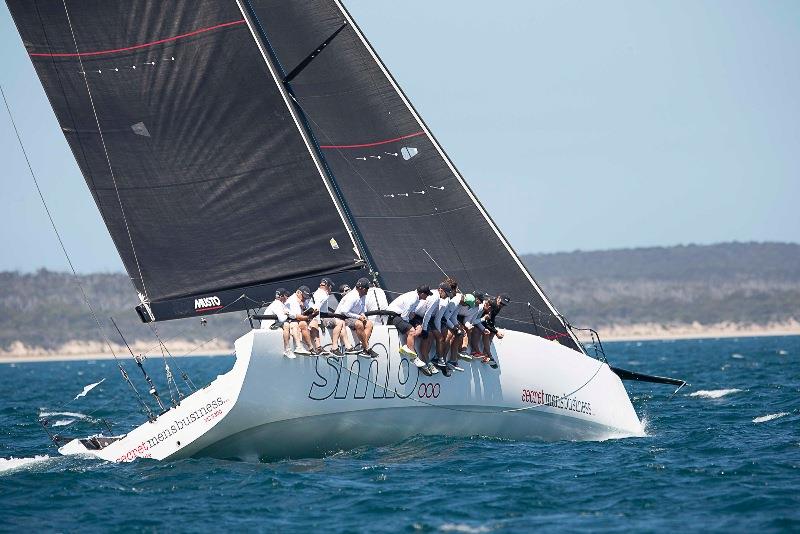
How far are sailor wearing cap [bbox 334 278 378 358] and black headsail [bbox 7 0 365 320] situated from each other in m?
1.46

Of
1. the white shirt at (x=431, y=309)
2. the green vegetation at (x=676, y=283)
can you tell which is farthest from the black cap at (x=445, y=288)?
the green vegetation at (x=676, y=283)

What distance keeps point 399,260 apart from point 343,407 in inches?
139

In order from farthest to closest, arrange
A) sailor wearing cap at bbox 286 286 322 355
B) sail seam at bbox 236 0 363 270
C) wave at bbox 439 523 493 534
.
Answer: sail seam at bbox 236 0 363 270 < sailor wearing cap at bbox 286 286 322 355 < wave at bbox 439 523 493 534

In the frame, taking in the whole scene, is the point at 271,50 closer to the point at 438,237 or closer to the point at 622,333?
the point at 438,237

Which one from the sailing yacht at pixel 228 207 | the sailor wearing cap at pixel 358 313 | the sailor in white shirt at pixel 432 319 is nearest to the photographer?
the sailor wearing cap at pixel 358 313

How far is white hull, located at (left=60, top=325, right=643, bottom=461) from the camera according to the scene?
597 inches

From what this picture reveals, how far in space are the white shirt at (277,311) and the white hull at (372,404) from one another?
0.42 m

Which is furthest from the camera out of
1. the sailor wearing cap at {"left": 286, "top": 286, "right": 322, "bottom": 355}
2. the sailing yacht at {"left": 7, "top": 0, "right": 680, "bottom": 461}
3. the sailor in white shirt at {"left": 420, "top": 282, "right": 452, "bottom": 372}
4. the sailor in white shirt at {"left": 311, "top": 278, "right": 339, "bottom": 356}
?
the sailor in white shirt at {"left": 420, "top": 282, "right": 452, "bottom": 372}

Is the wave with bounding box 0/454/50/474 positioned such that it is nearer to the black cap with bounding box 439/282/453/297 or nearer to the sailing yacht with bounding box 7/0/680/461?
the sailing yacht with bounding box 7/0/680/461

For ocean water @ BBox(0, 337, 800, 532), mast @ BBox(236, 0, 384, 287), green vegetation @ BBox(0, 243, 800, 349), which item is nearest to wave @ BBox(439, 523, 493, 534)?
ocean water @ BBox(0, 337, 800, 532)

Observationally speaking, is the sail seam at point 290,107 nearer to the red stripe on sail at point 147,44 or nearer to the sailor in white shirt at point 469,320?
the red stripe on sail at point 147,44

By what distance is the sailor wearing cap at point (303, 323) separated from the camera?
15426 mm

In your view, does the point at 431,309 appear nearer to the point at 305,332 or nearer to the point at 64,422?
the point at 305,332

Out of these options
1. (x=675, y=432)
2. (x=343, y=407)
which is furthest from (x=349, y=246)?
(x=675, y=432)
